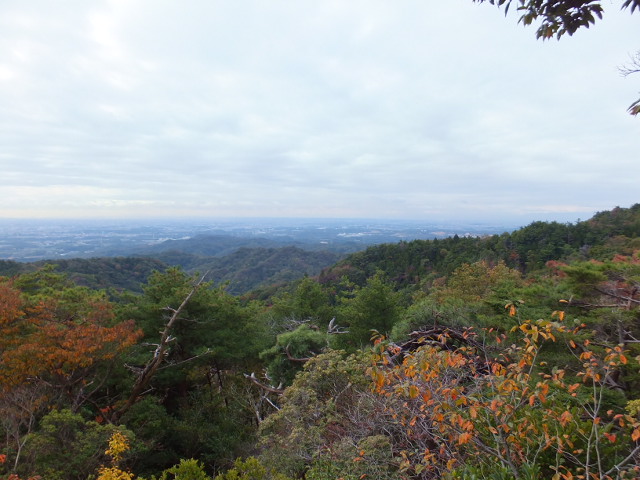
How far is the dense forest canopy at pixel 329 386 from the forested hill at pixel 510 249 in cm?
2523

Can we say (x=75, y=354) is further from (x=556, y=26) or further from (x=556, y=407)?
(x=556, y=26)

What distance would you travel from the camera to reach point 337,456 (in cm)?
448

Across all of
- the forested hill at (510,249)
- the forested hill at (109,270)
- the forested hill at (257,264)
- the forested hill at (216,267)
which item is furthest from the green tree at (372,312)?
the forested hill at (257,264)

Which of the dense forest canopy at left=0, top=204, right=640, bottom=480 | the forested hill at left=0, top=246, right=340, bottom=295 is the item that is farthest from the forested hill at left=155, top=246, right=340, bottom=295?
the dense forest canopy at left=0, top=204, right=640, bottom=480

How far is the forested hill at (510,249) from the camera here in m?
34.6

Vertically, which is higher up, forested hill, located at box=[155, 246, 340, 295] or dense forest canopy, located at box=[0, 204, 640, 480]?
dense forest canopy, located at box=[0, 204, 640, 480]

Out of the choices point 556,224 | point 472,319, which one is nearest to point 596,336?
point 472,319

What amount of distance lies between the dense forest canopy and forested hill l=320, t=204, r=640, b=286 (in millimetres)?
25226

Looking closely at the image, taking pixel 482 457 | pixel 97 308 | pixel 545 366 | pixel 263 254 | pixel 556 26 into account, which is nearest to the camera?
pixel 556 26

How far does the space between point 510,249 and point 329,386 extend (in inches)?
1600

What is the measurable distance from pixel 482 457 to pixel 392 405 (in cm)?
157

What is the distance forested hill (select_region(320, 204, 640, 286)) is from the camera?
3462 centimetres

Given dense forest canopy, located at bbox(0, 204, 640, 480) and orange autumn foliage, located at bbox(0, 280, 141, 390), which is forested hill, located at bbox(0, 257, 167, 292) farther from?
orange autumn foliage, located at bbox(0, 280, 141, 390)

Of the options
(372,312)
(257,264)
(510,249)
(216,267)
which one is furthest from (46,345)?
(216,267)
